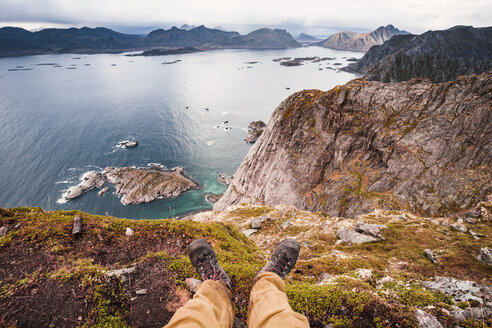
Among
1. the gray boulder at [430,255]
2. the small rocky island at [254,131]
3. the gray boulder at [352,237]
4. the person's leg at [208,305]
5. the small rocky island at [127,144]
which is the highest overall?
the person's leg at [208,305]

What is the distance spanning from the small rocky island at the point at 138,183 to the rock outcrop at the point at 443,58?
18106 centimetres

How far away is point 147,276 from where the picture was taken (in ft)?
21.7

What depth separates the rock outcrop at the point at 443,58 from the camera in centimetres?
16188

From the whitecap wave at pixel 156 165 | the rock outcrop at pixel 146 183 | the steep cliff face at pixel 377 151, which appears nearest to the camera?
the steep cliff face at pixel 377 151

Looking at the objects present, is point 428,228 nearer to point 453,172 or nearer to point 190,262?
point 190,262

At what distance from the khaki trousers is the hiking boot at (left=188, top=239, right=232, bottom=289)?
0.77m

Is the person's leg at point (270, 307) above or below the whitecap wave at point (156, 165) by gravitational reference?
above

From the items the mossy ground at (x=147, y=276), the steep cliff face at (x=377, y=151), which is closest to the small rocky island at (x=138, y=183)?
the steep cliff face at (x=377, y=151)

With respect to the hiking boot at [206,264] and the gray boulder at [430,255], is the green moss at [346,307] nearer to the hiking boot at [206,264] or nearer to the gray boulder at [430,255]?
the hiking boot at [206,264]

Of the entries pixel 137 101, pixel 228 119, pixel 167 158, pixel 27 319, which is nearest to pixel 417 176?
pixel 27 319

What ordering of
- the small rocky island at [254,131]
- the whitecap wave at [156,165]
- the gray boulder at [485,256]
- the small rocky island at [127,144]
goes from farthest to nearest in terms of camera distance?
1. the small rocky island at [254,131]
2. the small rocky island at [127,144]
3. the whitecap wave at [156,165]
4. the gray boulder at [485,256]

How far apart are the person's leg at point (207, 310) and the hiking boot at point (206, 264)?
73 centimetres

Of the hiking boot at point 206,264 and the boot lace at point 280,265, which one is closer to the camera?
the hiking boot at point 206,264

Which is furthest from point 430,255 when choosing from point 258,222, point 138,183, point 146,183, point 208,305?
point 138,183
